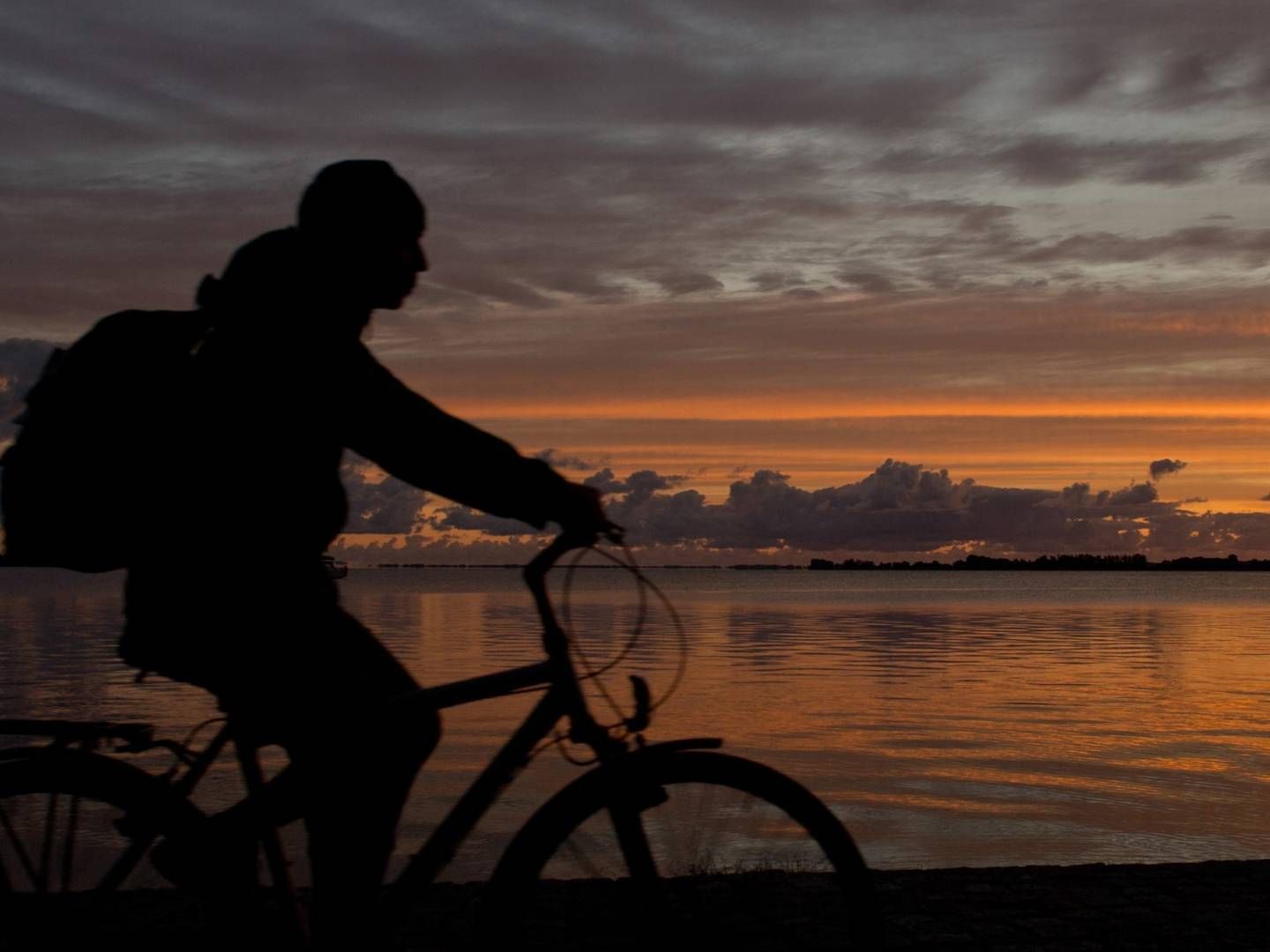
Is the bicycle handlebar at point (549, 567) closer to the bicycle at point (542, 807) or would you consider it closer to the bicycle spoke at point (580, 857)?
the bicycle at point (542, 807)

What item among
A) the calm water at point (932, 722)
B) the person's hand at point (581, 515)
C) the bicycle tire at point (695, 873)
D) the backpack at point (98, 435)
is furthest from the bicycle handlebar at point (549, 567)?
the calm water at point (932, 722)

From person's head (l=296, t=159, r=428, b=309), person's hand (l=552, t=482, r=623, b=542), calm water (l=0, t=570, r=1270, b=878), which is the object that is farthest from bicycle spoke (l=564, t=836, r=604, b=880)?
calm water (l=0, t=570, r=1270, b=878)

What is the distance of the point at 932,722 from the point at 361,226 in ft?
51.9

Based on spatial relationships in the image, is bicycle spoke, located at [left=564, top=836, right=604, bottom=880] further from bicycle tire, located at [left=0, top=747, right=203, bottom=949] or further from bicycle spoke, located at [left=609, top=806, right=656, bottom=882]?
bicycle tire, located at [left=0, top=747, right=203, bottom=949]

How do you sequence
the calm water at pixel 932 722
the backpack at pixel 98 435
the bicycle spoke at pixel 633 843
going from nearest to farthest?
the backpack at pixel 98 435
the bicycle spoke at pixel 633 843
the calm water at pixel 932 722

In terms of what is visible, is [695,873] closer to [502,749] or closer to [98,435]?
[502,749]

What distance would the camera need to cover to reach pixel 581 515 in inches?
131

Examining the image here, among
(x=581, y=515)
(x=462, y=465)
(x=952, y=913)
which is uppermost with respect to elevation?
(x=462, y=465)

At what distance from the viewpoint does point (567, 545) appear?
3322mm

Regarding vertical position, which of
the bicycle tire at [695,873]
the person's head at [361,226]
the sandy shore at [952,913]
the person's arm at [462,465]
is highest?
the person's head at [361,226]

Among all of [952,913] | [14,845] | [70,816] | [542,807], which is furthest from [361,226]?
[952,913]

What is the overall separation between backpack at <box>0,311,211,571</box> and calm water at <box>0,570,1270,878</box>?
20.2 feet

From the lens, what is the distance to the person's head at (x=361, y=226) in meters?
3.29

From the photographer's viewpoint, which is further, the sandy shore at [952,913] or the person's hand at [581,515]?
the sandy shore at [952,913]
